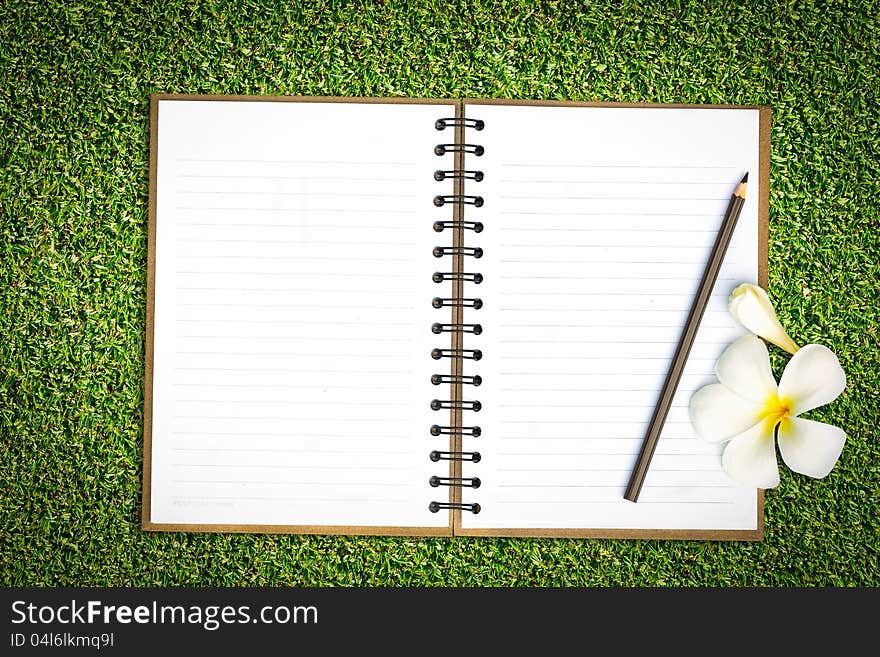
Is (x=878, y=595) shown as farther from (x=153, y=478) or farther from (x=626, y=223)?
(x=153, y=478)

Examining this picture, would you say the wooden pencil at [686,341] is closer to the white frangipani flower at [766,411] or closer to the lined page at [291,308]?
the white frangipani flower at [766,411]

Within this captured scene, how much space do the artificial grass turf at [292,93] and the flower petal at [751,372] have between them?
59mm

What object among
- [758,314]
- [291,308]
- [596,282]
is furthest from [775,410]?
[291,308]

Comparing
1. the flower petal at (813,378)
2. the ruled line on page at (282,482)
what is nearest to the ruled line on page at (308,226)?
the ruled line on page at (282,482)

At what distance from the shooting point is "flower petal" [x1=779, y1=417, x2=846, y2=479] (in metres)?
0.94

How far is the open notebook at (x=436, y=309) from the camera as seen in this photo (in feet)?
3.22

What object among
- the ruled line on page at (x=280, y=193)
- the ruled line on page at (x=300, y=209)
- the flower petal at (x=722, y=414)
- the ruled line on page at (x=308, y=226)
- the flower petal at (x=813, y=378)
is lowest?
the flower petal at (x=722, y=414)

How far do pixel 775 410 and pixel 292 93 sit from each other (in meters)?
0.88

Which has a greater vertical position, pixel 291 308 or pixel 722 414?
pixel 291 308

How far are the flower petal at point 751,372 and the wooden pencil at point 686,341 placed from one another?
2.7 inches

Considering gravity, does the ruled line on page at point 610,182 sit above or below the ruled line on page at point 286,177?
below

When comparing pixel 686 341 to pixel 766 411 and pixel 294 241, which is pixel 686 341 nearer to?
pixel 766 411

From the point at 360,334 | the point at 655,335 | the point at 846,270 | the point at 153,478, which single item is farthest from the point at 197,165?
the point at 846,270

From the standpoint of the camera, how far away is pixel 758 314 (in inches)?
37.3
